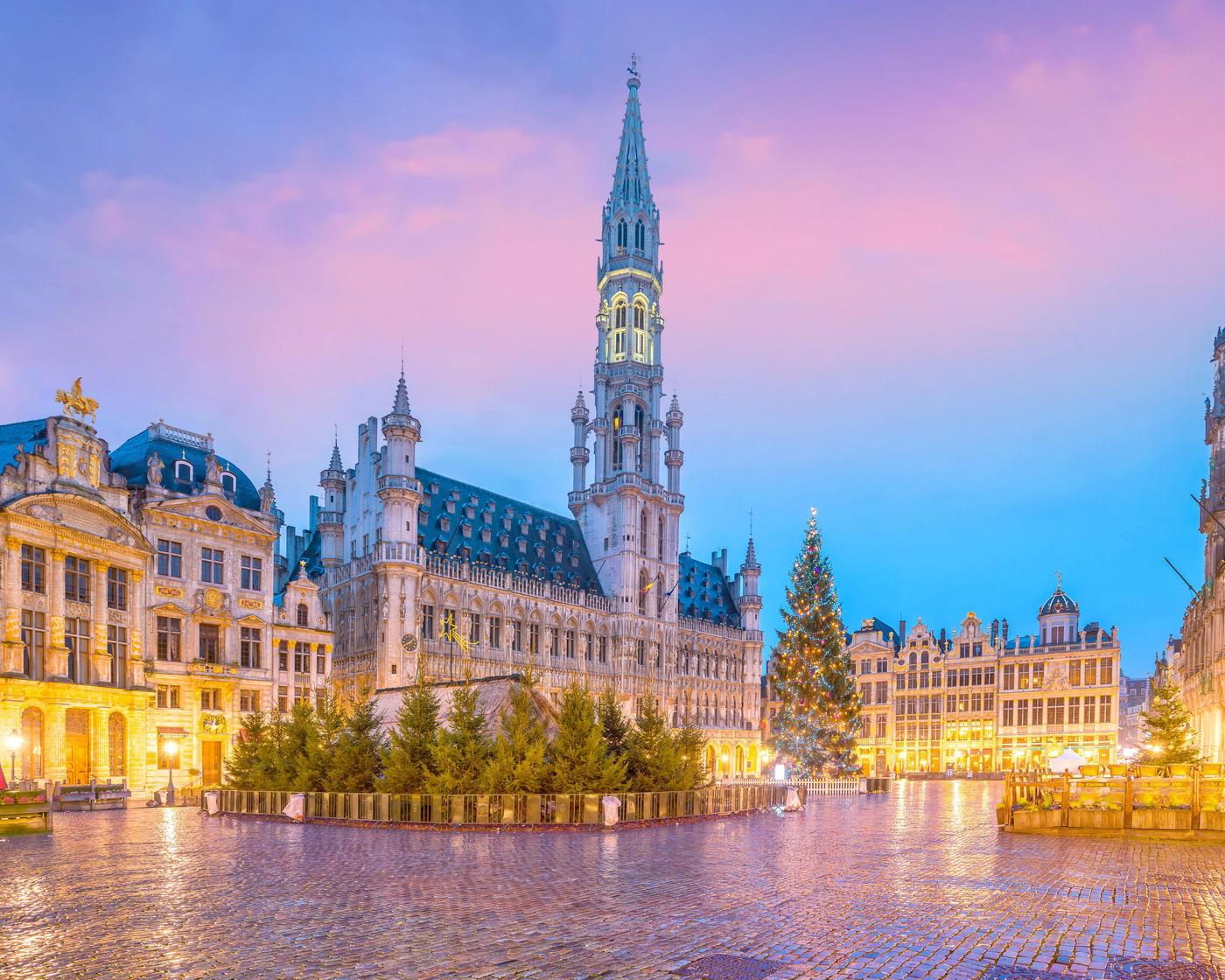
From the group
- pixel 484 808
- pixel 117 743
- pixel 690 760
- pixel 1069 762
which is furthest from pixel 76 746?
pixel 1069 762

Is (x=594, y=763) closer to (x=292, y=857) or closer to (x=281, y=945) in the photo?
(x=292, y=857)

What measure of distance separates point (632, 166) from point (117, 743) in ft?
240

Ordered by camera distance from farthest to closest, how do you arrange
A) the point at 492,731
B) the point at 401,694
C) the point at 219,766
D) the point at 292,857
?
the point at 219,766 < the point at 401,694 < the point at 492,731 < the point at 292,857

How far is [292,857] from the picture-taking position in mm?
19359

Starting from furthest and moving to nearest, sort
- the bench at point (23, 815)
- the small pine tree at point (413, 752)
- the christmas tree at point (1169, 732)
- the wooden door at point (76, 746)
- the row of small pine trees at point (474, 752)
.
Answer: the christmas tree at point (1169, 732), the wooden door at point (76, 746), the small pine tree at point (413, 752), the row of small pine trees at point (474, 752), the bench at point (23, 815)

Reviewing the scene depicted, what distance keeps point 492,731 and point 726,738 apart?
209ft

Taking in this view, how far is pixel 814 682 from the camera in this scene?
5547cm

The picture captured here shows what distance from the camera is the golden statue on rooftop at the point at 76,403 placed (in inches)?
1662

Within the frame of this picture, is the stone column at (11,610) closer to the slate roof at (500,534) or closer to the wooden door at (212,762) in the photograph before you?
the wooden door at (212,762)

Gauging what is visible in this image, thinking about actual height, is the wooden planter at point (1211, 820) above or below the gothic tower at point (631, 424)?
below

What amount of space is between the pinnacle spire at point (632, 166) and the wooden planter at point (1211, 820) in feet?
261

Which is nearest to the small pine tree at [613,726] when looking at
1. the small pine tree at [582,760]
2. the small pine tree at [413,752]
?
the small pine tree at [582,760]

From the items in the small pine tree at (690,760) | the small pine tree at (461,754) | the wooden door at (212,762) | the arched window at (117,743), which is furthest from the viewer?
the wooden door at (212,762)

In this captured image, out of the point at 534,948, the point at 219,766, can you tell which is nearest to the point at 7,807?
the point at 534,948
